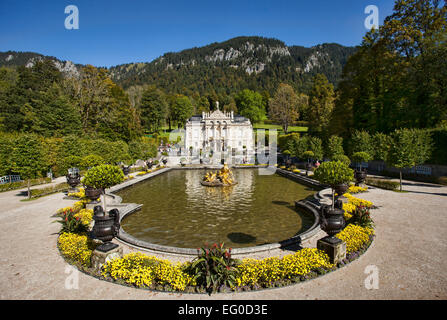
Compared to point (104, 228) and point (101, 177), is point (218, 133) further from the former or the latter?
point (104, 228)

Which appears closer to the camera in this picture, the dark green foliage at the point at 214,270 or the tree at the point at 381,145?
the dark green foliage at the point at 214,270

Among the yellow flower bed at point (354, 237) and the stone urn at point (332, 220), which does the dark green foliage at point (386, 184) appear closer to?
the yellow flower bed at point (354, 237)

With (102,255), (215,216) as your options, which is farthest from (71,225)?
(215,216)

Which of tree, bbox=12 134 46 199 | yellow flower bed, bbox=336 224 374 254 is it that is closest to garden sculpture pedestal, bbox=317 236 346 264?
yellow flower bed, bbox=336 224 374 254

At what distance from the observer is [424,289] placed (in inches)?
244

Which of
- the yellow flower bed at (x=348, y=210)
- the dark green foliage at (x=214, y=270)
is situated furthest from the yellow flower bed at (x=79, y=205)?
the yellow flower bed at (x=348, y=210)

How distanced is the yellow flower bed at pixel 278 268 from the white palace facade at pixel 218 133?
6106 centimetres

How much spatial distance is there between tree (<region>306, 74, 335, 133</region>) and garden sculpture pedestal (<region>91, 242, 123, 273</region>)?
5821 cm

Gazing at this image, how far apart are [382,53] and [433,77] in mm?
8177

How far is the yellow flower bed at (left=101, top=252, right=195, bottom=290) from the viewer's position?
258 inches

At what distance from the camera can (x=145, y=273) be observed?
668 cm

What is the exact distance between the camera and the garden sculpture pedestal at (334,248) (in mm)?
7559

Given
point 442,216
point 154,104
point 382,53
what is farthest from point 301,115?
point 442,216
